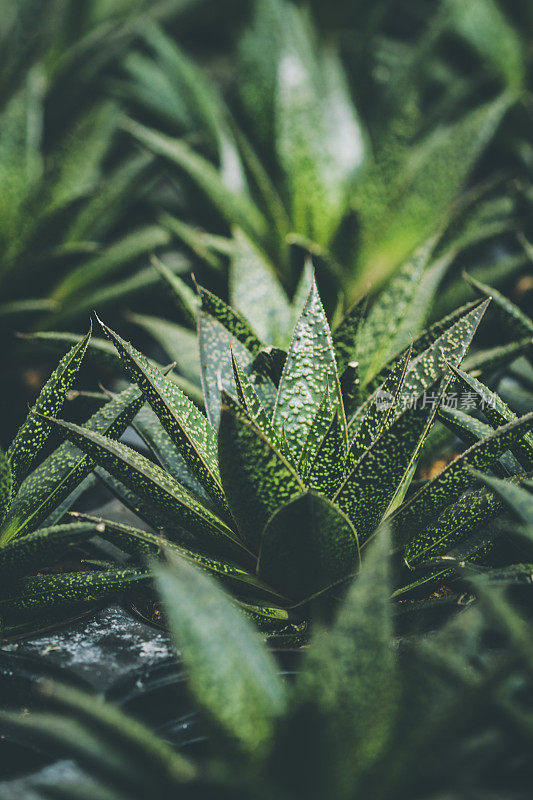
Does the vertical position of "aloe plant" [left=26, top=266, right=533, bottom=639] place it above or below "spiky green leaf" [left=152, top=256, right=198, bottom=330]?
below

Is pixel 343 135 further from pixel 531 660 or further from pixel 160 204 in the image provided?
pixel 531 660

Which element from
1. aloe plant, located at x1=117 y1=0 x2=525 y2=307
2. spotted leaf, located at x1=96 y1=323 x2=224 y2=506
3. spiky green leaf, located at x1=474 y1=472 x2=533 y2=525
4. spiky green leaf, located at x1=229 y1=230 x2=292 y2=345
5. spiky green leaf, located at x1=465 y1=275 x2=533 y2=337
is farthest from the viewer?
aloe plant, located at x1=117 y1=0 x2=525 y2=307

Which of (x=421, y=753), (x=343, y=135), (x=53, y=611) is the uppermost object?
(x=343, y=135)

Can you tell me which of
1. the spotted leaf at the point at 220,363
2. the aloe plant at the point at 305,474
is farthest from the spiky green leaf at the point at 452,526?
the spotted leaf at the point at 220,363

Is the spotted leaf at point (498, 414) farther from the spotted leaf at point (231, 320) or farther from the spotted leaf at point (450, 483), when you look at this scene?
the spotted leaf at point (231, 320)

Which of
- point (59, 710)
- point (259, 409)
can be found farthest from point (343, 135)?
point (59, 710)

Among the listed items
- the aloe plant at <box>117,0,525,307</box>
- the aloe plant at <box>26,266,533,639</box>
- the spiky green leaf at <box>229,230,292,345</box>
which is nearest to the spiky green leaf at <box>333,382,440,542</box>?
the aloe plant at <box>26,266,533,639</box>

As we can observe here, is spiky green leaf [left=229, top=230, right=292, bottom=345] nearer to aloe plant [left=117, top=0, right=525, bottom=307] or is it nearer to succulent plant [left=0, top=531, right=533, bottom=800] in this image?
aloe plant [left=117, top=0, right=525, bottom=307]
